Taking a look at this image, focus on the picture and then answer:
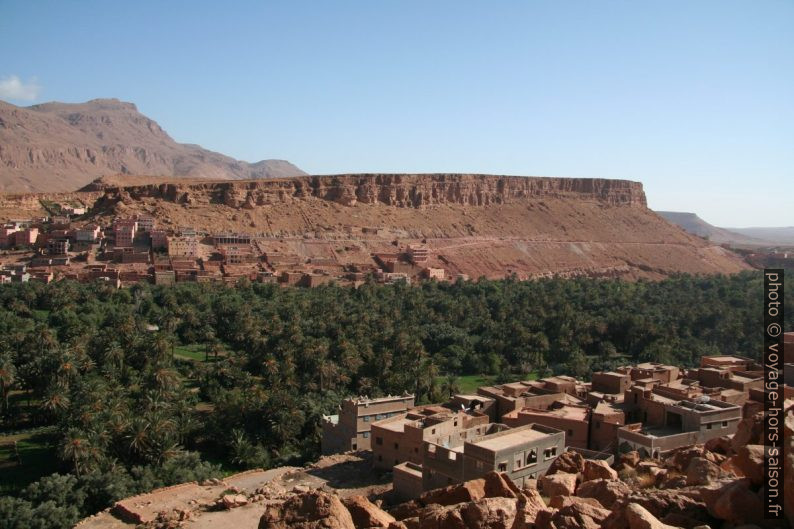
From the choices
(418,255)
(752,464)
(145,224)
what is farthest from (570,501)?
(145,224)

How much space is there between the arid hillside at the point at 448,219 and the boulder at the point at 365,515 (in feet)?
178

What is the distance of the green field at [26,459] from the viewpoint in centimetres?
2011

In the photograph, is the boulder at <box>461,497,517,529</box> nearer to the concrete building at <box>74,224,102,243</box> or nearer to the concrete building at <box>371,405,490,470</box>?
the concrete building at <box>371,405,490,470</box>

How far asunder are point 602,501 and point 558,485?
1.53 m

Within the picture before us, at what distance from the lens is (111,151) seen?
173875 mm

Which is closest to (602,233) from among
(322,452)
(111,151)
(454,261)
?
(454,261)

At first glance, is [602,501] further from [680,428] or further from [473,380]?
[473,380]

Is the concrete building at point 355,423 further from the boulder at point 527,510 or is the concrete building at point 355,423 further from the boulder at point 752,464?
the boulder at point 752,464

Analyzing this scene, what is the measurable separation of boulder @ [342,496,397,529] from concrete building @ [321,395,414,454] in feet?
36.2

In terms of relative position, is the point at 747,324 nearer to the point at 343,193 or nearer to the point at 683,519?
the point at 683,519

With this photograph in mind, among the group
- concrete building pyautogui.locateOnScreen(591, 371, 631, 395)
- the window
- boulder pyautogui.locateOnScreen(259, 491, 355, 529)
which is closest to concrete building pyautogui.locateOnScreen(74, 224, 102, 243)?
concrete building pyautogui.locateOnScreen(591, 371, 631, 395)

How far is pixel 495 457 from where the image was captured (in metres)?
13.9

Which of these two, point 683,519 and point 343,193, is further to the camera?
point 343,193

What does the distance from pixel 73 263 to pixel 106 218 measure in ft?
32.9
